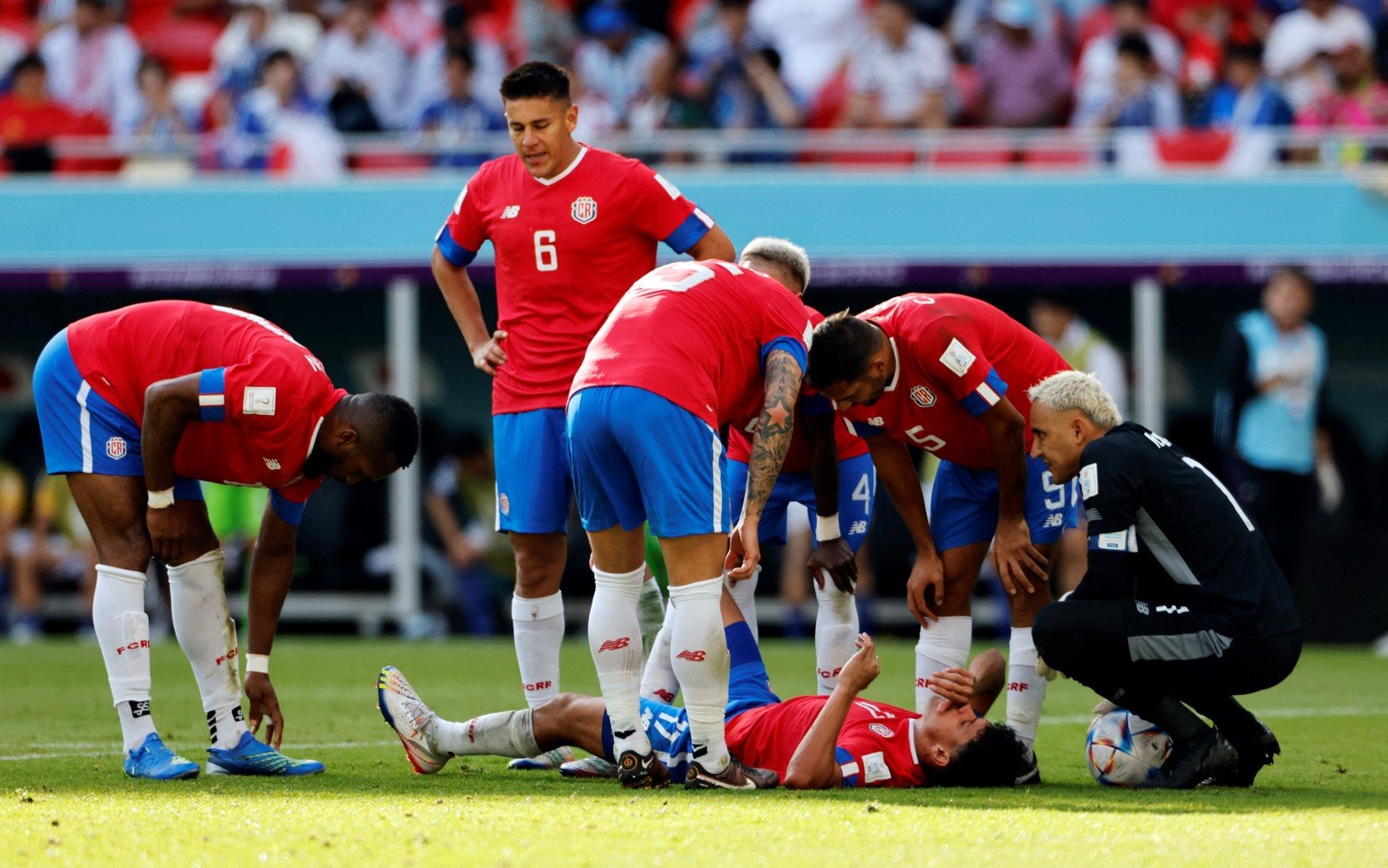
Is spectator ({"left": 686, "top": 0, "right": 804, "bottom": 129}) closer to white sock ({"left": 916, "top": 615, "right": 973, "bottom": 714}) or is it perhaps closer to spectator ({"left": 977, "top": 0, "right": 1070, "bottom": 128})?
spectator ({"left": 977, "top": 0, "right": 1070, "bottom": 128})

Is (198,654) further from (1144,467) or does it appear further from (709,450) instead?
(1144,467)

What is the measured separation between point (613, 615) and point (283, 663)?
6.58m

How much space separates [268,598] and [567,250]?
173cm

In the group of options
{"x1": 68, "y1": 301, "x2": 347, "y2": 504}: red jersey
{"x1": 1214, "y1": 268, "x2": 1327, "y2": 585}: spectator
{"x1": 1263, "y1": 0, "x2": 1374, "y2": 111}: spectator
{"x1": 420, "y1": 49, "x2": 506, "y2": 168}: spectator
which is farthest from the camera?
{"x1": 1263, "y1": 0, "x2": 1374, "y2": 111}: spectator

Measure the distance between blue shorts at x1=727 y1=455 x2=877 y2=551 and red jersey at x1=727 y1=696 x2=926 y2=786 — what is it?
128 cm

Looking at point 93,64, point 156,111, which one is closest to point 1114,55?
point 156,111

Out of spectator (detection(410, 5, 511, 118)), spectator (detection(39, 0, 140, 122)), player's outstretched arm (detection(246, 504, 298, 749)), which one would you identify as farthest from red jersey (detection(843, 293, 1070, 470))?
spectator (detection(39, 0, 140, 122))

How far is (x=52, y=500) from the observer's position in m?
15.2

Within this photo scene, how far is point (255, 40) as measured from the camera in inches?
645

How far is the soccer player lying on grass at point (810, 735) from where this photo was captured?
610 cm

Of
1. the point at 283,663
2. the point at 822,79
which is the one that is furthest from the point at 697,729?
the point at 822,79

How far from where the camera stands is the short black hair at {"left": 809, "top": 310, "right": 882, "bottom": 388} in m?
A: 6.21

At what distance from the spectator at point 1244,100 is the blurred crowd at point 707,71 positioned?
0.02 meters

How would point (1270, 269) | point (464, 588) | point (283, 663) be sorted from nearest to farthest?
point (283, 663) → point (1270, 269) → point (464, 588)
